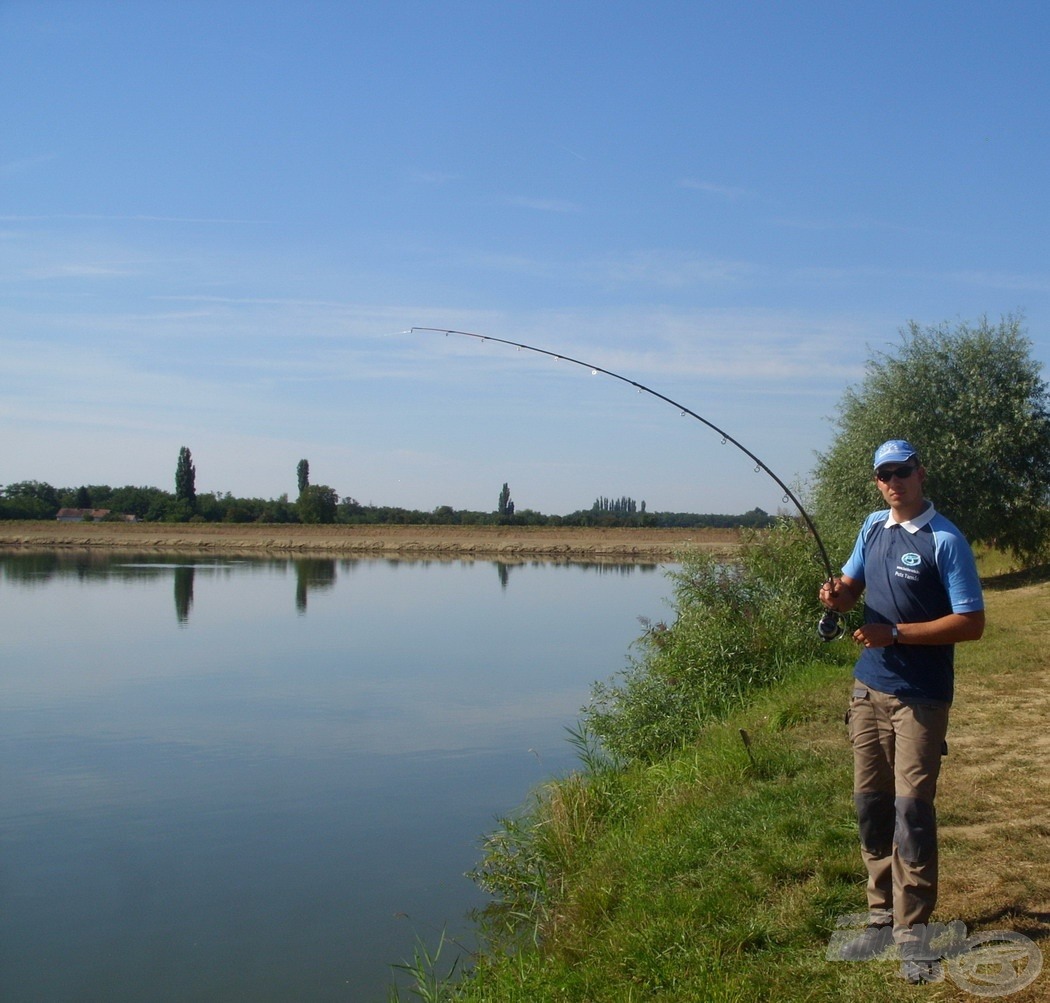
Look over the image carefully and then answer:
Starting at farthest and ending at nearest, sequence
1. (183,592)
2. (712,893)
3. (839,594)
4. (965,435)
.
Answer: (183,592) < (965,435) < (712,893) < (839,594)

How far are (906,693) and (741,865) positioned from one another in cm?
174

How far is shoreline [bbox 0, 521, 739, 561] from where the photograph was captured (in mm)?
70500

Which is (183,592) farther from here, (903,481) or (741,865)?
(903,481)

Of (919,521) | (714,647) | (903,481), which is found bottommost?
(714,647)

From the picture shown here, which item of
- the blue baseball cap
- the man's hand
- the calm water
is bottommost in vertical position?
the calm water

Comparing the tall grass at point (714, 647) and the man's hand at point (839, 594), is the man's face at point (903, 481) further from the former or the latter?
the tall grass at point (714, 647)

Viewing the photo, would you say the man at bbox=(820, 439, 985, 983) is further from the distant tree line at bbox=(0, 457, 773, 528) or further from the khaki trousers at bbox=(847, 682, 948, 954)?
the distant tree line at bbox=(0, 457, 773, 528)

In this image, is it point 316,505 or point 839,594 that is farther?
point 316,505

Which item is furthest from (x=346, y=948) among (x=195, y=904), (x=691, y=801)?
(x=691, y=801)

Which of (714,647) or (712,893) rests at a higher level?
(714,647)

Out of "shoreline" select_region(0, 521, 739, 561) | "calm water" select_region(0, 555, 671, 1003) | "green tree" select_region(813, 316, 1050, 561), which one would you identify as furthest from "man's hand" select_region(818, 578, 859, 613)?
"shoreline" select_region(0, 521, 739, 561)

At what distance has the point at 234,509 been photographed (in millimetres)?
86625

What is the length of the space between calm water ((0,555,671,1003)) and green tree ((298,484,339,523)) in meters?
57.2

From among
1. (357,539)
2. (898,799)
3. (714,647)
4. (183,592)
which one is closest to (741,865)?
(898,799)
